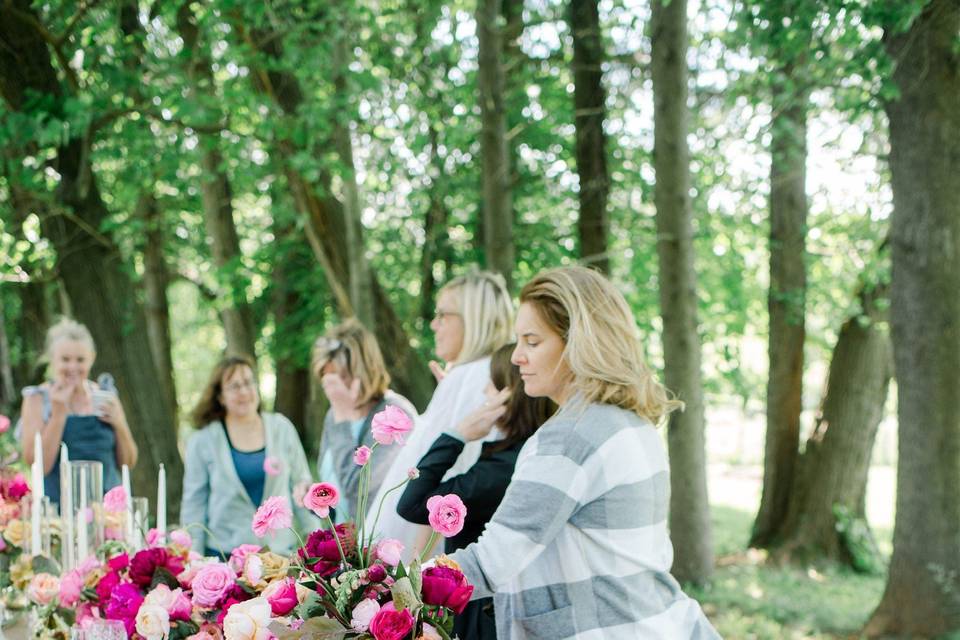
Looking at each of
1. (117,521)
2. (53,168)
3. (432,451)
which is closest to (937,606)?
(432,451)

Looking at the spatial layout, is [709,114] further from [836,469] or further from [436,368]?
[436,368]

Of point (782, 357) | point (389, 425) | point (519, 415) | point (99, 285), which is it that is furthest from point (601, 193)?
point (389, 425)

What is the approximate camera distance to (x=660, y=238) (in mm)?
6973

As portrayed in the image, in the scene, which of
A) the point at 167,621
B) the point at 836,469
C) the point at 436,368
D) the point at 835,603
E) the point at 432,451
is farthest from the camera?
the point at 836,469

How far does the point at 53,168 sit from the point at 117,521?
4.81 m

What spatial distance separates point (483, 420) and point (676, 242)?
4.59 meters

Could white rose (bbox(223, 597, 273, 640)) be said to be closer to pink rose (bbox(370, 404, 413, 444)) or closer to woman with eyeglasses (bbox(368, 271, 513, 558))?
pink rose (bbox(370, 404, 413, 444))

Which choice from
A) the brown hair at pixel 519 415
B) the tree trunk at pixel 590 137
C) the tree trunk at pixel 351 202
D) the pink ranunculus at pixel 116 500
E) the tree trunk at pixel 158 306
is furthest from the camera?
the tree trunk at pixel 158 306

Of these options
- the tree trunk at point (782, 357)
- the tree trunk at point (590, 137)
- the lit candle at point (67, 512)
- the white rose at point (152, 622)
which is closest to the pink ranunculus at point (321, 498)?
the white rose at point (152, 622)

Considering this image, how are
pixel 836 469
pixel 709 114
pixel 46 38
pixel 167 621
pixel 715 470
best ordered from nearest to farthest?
1. pixel 167 621
2. pixel 46 38
3. pixel 836 469
4. pixel 709 114
5. pixel 715 470

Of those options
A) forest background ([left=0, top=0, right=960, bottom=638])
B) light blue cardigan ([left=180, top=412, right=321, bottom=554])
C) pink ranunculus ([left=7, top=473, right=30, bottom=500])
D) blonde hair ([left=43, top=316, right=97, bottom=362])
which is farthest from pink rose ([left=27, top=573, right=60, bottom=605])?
forest background ([left=0, top=0, right=960, bottom=638])

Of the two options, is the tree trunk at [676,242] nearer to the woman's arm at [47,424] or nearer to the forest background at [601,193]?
the forest background at [601,193]

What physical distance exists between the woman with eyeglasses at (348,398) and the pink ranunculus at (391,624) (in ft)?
7.45

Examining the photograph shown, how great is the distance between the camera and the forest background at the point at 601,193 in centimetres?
535
